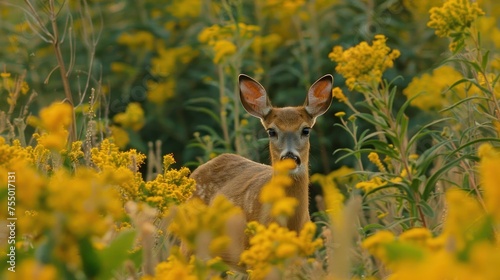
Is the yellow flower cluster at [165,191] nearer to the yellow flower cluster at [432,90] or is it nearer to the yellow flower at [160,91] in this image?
the yellow flower cluster at [432,90]

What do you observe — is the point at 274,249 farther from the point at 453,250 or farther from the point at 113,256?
the point at 453,250

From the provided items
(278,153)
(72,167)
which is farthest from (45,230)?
(278,153)

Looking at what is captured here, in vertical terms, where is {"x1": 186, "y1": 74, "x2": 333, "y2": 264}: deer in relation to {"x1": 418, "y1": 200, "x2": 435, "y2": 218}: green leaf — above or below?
above

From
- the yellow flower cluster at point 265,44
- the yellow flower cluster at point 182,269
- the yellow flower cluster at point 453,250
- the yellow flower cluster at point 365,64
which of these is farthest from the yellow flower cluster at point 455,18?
the yellow flower cluster at point 265,44

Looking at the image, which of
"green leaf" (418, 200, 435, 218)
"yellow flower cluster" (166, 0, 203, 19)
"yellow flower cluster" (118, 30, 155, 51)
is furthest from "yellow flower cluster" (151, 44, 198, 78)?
"green leaf" (418, 200, 435, 218)

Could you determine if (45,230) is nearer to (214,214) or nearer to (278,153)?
(214,214)

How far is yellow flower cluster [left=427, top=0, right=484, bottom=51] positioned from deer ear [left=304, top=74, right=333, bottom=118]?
1.39 metres

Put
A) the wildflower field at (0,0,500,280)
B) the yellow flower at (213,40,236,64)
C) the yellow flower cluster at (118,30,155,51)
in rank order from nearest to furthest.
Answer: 1. the wildflower field at (0,0,500,280)
2. the yellow flower at (213,40,236,64)
3. the yellow flower cluster at (118,30,155,51)

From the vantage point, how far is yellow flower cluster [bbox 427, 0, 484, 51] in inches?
203

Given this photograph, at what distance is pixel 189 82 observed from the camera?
10953 millimetres

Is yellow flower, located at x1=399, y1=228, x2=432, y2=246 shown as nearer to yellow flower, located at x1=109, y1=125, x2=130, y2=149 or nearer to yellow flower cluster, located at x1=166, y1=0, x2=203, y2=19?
yellow flower, located at x1=109, y1=125, x2=130, y2=149

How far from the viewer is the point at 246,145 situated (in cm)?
803

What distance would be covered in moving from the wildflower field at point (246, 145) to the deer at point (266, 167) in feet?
0.51

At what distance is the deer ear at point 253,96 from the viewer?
21.6 feet
